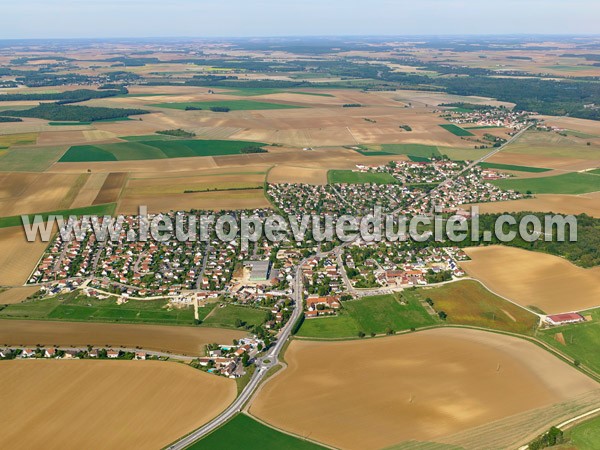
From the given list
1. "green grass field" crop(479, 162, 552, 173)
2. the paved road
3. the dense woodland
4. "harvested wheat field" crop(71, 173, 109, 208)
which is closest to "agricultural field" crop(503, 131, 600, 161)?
"green grass field" crop(479, 162, 552, 173)

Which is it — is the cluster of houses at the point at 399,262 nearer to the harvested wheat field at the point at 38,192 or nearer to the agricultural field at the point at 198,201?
the agricultural field at the point at 198,201

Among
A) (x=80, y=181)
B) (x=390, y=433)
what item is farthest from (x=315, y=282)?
(x=80, y=181)

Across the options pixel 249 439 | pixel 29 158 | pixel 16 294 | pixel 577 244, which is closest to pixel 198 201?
pixel 16 294

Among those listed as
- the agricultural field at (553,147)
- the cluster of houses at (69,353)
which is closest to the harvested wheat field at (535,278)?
the cluster of houses at (69,353)

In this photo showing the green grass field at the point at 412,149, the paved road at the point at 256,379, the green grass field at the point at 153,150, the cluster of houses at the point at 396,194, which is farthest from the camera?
the green grass field at the point at 412,149

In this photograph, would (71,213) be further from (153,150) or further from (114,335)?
(153,150)

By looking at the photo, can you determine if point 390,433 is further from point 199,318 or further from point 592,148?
point 592,148
